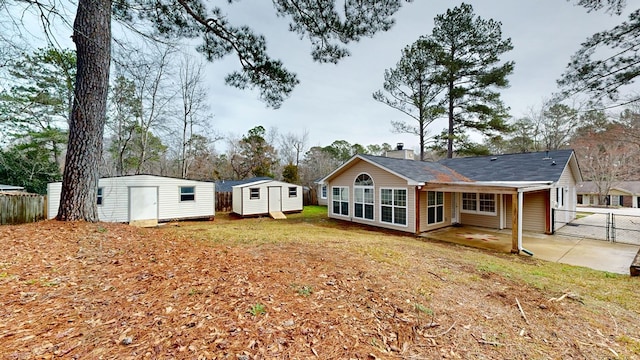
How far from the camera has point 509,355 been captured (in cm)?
224

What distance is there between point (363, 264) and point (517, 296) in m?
2.30

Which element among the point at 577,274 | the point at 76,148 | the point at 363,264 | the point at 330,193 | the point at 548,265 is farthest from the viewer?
the point at 330,193

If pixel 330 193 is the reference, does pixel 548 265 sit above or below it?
below

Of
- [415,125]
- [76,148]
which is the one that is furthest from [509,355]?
[415,125]

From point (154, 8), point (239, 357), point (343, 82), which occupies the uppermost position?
point (343, 82)

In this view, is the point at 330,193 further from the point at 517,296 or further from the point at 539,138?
the point at 539,138

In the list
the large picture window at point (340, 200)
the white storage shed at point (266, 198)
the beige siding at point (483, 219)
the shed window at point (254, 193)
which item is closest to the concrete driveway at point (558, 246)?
the beige siding at point (483, 219)

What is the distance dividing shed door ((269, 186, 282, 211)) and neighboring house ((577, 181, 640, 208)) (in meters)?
32.3

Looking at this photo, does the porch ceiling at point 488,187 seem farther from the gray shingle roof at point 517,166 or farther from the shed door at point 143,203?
the shed door at point 143,203

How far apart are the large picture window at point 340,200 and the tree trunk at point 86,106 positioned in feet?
32.9

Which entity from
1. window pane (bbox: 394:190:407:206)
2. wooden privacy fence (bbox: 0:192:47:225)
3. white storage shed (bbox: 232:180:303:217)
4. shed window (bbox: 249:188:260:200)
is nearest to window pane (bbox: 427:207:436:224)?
window pane (bbox: 394:190:407:206)

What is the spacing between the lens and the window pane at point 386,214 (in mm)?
10852

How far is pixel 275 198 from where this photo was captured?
1639cm

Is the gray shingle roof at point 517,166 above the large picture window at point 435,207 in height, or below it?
above
